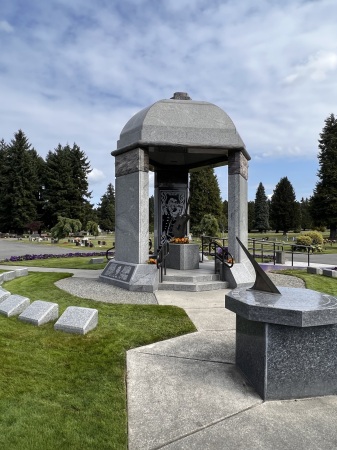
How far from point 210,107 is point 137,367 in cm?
907

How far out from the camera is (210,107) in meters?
11.5

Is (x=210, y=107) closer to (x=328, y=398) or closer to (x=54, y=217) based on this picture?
(x=328, y=398)

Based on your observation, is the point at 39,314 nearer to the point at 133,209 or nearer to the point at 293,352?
the point at 293,352

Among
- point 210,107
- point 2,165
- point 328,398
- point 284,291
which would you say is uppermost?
point 2,165

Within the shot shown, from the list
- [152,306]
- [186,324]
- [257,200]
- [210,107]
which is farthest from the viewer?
[257,200]

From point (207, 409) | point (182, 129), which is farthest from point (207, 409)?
point (182, 129)

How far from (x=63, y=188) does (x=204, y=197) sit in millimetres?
24705

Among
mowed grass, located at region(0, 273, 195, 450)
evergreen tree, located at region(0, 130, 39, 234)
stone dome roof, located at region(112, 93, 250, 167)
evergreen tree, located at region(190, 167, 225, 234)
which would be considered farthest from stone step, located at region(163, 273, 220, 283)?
evergreen tree, located at region(0, 130, 39, 234)

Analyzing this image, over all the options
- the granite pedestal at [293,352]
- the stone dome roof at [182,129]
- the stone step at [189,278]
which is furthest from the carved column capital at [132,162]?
the granite pedestal at [293,352]

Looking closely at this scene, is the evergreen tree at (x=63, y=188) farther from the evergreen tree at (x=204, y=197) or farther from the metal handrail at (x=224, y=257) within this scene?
the metal handrail at (x=224, y=257)

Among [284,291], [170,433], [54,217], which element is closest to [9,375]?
[170,433]

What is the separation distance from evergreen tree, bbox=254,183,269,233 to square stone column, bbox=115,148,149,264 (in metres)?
76.5

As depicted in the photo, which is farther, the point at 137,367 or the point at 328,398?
the point at 137,367

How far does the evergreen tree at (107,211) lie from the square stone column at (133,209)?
7005 cm
